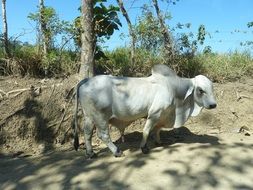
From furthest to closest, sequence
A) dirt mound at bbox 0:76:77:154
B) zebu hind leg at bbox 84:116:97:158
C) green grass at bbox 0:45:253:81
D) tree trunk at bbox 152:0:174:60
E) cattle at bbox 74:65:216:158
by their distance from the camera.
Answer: tree trunk at bbox 152:0:174:60 < green grass at bbox 0:45:253:81 < dirt mound at bbox 0:76:77:154 < zebu hind leg at bbox 84:116:97:158 < cattle at bbox 74:65:216:158

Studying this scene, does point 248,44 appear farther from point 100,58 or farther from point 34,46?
point 34,46

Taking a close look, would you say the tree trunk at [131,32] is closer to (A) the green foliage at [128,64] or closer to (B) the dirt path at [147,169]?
(A) the green foliage at [128,64]

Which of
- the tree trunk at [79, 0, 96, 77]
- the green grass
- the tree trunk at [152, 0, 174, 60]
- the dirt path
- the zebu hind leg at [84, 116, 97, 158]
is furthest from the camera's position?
the tree trunk at [152, 0, 174, 60]

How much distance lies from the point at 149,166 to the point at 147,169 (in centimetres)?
8

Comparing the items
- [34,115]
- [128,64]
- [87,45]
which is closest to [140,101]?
[87,45]

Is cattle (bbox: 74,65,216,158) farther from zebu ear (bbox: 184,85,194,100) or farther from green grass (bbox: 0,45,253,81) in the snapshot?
green grass (bbox: 0,45,253,81)

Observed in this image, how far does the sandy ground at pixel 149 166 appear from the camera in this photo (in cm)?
518

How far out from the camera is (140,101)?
589cm

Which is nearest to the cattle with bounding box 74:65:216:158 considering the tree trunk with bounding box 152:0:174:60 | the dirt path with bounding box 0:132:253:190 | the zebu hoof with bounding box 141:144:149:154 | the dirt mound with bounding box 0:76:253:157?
the zebu hoof with bounding box 141:144:149:154

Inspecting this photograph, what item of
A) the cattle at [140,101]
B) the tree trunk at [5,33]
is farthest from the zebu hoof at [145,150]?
the tree trunk at [5,33]

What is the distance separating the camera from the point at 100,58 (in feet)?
27.1

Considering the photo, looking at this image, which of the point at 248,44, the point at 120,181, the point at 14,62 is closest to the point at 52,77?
the point at 14,62

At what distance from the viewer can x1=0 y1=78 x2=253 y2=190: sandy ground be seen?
5.18 meters

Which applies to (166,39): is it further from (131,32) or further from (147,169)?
(147,169)
